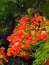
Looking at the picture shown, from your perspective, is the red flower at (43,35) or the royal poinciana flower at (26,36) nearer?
the red flower at (43,35)

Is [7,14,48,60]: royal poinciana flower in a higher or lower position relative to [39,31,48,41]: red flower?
lower

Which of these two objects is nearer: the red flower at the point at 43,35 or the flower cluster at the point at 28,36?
the red flower at the point at 43,35

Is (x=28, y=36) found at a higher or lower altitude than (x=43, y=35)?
lower

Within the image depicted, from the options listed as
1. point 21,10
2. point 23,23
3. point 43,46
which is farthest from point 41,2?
point 43,46

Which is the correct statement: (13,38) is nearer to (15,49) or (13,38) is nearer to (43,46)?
(15,49)

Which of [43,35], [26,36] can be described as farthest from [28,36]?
[43,35]

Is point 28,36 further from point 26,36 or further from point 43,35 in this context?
point 43,35

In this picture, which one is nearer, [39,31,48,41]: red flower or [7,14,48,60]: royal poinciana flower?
[39,31,48,41]: red flower

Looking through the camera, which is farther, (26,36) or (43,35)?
(26,36)

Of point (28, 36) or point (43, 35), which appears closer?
point (43, 35)

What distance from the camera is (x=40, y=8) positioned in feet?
29.1

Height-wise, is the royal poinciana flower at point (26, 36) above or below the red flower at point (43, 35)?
below

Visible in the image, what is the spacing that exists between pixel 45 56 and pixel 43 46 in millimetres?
263

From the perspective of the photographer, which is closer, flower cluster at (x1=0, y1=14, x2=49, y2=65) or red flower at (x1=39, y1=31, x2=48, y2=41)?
red flower at (x1=39, y1=31, x2=48, y2=41)
